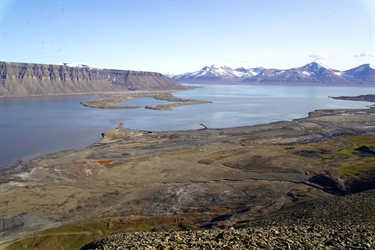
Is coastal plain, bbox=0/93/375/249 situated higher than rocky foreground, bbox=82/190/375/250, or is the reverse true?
rocky foreground, bbox=82/190/375/250

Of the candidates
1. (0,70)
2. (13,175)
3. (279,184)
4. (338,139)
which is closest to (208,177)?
(279,184)

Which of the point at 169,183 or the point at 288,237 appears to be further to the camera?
the point at 169,183

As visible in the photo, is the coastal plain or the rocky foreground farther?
the coastal plain

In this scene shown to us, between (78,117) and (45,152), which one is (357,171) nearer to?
(45,152)

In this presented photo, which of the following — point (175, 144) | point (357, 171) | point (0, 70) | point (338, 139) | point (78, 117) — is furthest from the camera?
point (0, 70)

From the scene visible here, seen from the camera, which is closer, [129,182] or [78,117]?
[129,182]

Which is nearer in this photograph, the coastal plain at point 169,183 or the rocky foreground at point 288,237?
the rocky foreground at point 288,237

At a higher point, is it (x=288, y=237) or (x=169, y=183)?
(x=288, y=237)

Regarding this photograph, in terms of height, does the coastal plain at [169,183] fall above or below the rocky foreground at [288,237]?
below
